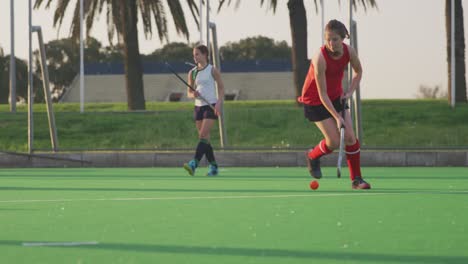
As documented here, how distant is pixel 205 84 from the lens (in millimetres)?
15227

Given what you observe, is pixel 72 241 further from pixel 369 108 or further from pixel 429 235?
A: pixel 369 108

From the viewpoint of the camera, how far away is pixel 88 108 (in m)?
53.1

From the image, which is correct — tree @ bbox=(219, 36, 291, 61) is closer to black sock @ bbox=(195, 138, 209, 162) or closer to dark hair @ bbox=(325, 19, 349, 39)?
black sock @ bbox=(195, 138, 209, 162)

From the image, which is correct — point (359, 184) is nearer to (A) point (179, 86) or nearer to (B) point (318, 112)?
(B) point (318, 112)

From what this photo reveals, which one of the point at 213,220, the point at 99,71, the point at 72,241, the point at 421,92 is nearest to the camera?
the point at 72,241

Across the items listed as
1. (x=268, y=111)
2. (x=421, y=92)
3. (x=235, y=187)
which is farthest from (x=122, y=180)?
(x=421, y=92)

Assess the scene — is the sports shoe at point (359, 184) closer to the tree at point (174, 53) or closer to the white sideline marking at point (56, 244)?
the white sideline marking at point (56, 244)

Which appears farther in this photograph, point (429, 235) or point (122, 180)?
point (122, 180)

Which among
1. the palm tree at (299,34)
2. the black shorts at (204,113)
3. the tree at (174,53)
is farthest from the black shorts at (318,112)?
the tree at (174,53)

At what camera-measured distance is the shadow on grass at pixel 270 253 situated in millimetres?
5836

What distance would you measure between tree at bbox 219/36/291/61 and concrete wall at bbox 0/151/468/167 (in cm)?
7437

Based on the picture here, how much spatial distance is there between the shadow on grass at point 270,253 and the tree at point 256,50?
88.1 metres

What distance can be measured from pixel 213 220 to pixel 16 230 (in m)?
1.38

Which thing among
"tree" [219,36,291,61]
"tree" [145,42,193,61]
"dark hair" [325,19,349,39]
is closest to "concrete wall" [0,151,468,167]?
"dark hair" [325,19,349,39]
